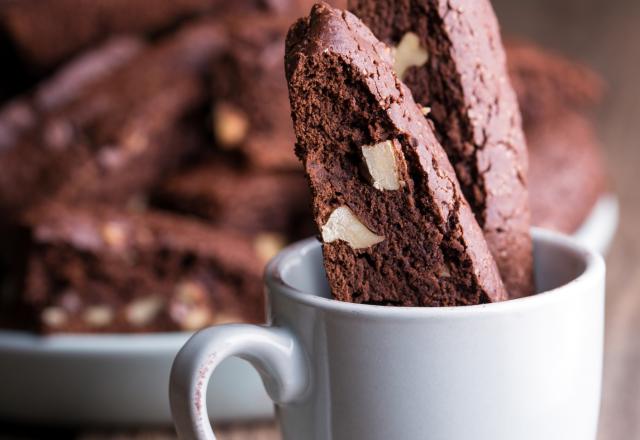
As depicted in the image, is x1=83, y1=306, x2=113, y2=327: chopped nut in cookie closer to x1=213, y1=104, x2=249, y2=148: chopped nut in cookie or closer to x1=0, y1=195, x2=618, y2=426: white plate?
x1=0, y1=195, x2=618, y2=426: white plate

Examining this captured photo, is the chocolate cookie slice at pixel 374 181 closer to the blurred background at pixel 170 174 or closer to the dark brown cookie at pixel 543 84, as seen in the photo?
the blurred background at pixel 170 174

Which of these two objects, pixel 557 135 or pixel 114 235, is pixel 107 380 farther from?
pixel 557 135

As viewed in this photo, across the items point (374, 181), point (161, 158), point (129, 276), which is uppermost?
point (374, 181)

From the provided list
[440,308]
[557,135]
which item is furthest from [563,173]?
[440,308]

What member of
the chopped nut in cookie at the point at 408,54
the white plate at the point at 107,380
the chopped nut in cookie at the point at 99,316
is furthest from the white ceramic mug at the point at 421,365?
the chopped nut in cookie at the point at 99,316

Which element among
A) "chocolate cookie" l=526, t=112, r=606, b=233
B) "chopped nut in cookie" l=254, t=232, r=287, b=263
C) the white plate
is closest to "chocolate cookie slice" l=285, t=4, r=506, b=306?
the white plate

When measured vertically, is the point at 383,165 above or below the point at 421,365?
above
